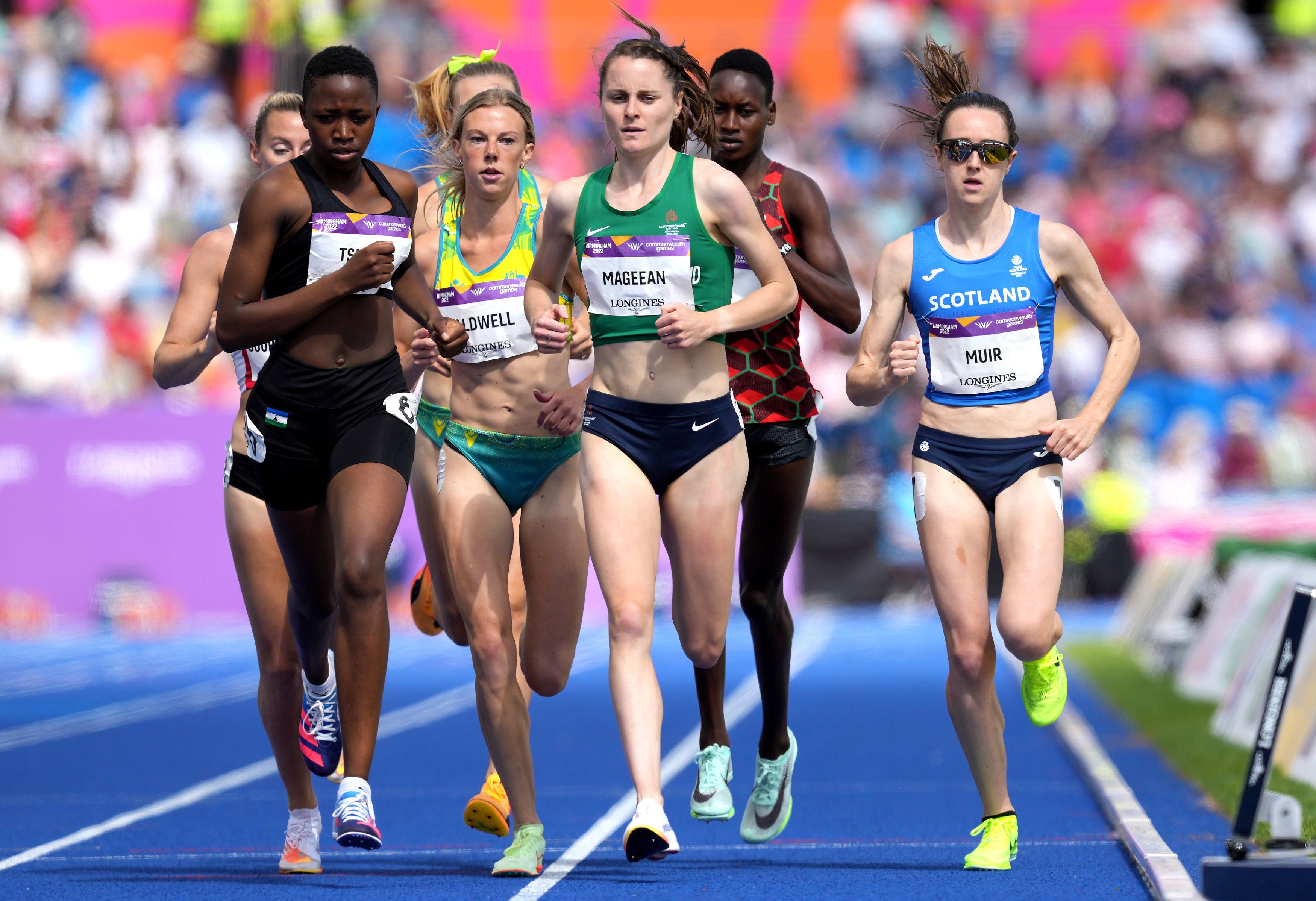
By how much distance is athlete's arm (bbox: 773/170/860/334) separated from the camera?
6.16 metres

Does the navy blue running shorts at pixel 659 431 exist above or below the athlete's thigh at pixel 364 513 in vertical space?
above

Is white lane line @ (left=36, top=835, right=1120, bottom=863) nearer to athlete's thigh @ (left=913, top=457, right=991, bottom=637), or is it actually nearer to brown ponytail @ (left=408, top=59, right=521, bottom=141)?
athlete's thigh @ (left=913, top=457, right=991, bottom=637)

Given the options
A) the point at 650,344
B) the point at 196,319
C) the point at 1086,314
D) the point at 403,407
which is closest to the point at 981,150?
the point at 1086,314

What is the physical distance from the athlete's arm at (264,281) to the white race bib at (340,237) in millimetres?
54

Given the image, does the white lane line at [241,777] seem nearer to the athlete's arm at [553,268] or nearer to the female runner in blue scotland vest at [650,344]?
the female runner in blue scotland vest at [650,344]

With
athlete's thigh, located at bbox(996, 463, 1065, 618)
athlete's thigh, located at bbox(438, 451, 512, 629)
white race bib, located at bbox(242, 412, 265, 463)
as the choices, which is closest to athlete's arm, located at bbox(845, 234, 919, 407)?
athlete's thigh, located at bbox(996, 463, 1065, 618)

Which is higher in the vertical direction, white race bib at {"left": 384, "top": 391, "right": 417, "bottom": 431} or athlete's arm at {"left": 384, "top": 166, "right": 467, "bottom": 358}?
athlete's arm at {"left": 384, "top": 166, "right": 467, "bottom": 358}

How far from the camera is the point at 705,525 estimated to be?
18.3ft

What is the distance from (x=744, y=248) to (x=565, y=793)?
12.1 ft

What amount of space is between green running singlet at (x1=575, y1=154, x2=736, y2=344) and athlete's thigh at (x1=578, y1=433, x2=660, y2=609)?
1.33 ft

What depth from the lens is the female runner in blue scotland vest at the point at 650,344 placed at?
5414mm

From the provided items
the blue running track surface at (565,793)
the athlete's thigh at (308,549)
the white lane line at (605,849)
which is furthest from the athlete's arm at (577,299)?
the white lane line at (605,849)

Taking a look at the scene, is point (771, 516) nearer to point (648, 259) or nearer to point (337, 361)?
point (648, 259)

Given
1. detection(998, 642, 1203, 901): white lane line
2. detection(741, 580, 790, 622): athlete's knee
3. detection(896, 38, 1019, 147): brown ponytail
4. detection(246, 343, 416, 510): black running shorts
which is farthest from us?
detection(741, 580, 790, 622): athlete's knee
